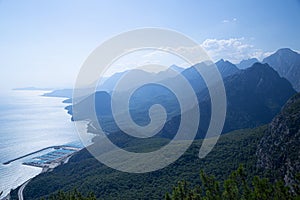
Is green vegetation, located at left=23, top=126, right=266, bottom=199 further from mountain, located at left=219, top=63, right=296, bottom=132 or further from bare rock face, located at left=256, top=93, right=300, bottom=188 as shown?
mountain, located at left=219, top=63, right=296, bottom=132

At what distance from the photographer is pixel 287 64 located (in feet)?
285

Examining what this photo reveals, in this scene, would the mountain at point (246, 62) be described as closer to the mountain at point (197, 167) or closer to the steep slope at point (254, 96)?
the steep slope at point (254, 96)

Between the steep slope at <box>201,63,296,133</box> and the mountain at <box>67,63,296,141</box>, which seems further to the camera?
the steep slope at <box>201,63,296,133</box>

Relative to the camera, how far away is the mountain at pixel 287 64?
74750mm

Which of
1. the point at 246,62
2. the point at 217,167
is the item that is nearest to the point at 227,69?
the point at 246,62

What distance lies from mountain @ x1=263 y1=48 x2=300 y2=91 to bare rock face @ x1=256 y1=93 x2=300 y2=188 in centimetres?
5891

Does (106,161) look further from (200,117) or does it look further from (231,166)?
(200,117)

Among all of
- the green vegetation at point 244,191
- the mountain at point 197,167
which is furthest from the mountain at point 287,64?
the green vegetation at point 244,191

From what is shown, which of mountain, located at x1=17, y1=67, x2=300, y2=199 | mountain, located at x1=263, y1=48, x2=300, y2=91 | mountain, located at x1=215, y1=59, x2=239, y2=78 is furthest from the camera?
mountain, located at x1=215, y1=59, x2=239, y2=78

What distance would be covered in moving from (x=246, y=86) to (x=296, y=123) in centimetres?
3664

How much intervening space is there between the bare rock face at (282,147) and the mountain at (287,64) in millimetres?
58912

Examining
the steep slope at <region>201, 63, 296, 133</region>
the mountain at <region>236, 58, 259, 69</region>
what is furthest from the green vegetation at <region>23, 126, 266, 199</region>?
the mountain at <region>236, 58, 259, 69</region>

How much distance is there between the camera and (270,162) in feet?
47.6

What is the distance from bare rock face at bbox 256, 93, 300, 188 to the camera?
12.6 meters
